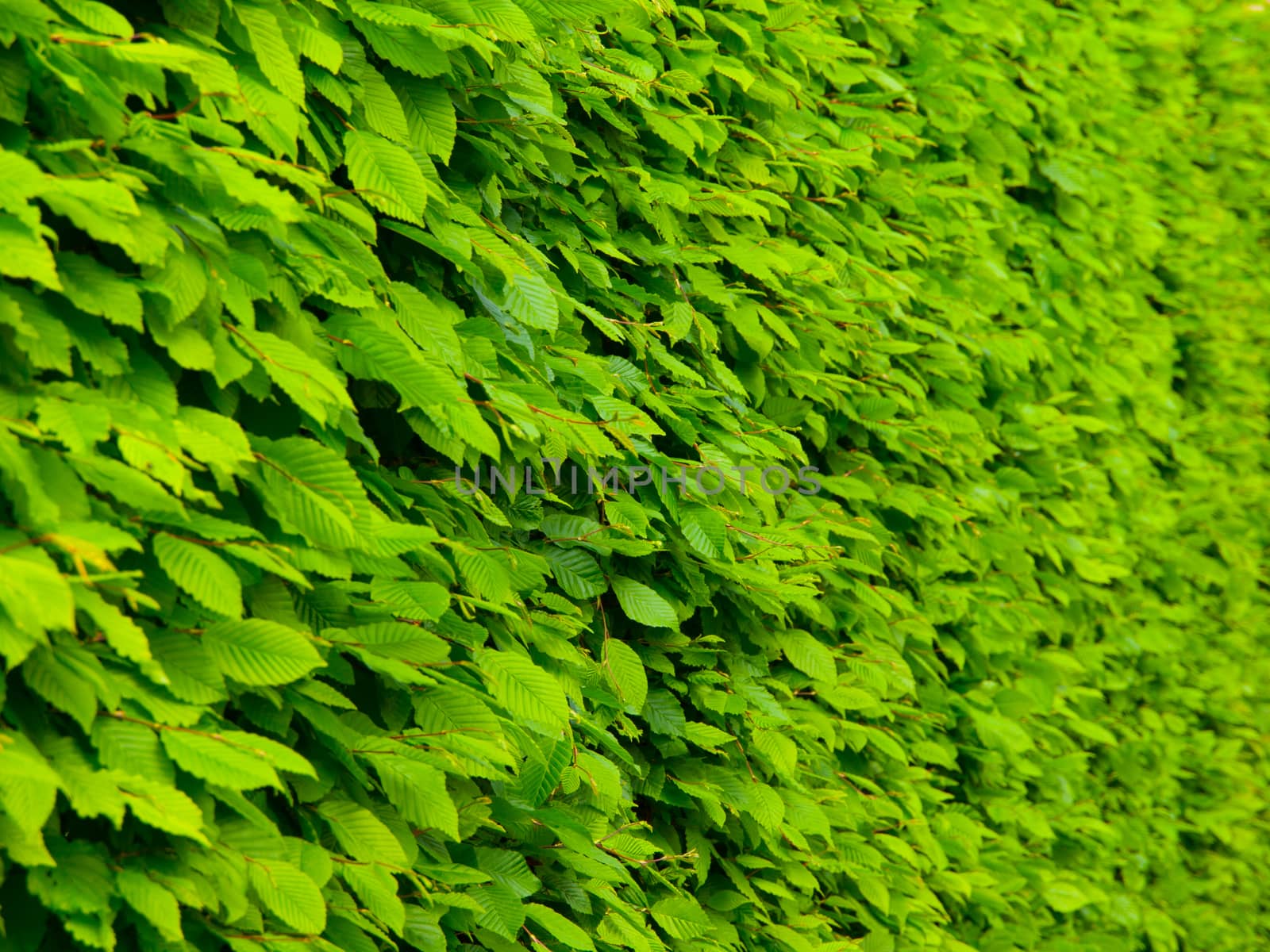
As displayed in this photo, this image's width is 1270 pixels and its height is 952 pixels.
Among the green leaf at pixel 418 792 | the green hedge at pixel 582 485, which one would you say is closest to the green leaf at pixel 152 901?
the green hedge at pixel 582 485

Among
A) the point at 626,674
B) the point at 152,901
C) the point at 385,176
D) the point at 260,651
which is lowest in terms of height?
the point at 626,674

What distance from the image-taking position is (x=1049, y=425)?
398 cm

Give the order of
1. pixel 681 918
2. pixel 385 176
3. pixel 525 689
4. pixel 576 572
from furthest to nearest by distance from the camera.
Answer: pixel 681 918
pixel 576 572
pixel 525 689
pixel 385 176

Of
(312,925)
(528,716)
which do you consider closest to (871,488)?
(528,716)

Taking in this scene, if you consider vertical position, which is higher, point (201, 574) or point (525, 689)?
point (201, 574)

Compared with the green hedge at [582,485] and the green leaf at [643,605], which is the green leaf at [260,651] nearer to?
the green hedge at [582,485]

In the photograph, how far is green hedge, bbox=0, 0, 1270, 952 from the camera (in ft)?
3.96

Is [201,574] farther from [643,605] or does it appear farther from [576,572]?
[643,605]

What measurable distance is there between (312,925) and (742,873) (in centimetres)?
139

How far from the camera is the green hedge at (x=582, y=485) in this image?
3.96ft

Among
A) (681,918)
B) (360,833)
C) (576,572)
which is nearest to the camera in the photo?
(360,833)

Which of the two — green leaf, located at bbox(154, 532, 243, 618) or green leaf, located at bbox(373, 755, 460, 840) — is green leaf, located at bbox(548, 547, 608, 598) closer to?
green leaf, located at bbox(373, 755, 460, 840)

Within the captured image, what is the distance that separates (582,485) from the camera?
2.16 metres

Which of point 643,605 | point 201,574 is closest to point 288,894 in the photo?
point 201,574
